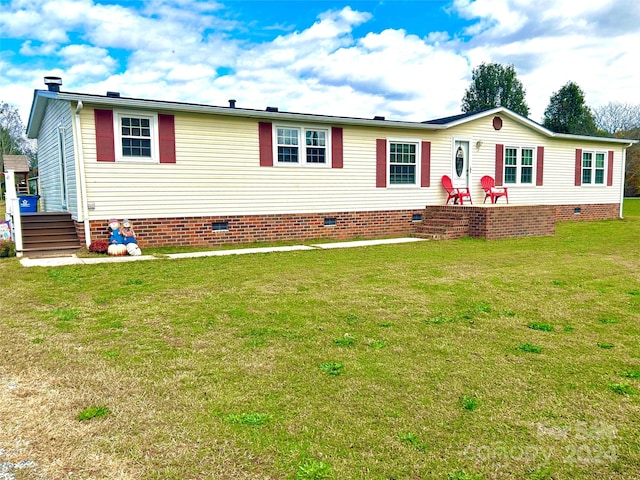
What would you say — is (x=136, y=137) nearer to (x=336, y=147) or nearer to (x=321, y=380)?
(x=336, y=147)

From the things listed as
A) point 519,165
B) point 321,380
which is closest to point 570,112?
point 519,165

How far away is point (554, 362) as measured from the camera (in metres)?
3.43

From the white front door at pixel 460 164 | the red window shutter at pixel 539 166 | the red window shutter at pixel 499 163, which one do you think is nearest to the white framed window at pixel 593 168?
the red window shutter at pixel 539 166

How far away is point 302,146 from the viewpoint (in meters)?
11.8

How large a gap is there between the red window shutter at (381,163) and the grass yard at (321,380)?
Result: 22.8ft

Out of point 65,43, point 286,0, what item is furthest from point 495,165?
point 65,43

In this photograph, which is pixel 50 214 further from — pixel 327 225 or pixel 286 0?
pixel 286 0

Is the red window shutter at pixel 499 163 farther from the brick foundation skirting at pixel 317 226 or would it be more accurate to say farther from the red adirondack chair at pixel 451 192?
the brick foundation skirting at pixel 317 226

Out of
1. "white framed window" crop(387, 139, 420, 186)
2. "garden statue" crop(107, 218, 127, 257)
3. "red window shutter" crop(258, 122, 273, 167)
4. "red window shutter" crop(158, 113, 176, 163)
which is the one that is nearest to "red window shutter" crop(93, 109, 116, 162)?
"red window shutter" crop(158, 113, 176, 163)

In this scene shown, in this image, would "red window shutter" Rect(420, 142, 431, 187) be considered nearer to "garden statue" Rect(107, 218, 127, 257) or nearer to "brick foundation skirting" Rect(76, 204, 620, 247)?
"brick foundation skirting" Rect(76, 204, 620, 247)

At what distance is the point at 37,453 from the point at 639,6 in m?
14.6

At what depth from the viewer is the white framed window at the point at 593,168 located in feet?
57.3

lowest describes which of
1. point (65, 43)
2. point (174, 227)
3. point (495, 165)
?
point (174, 227)

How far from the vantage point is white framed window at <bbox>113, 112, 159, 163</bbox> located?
9.65 metres
